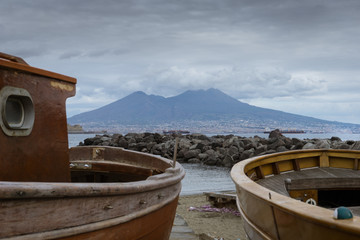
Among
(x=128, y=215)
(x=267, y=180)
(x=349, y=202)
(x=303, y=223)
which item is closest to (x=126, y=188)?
(x=128, y=215)

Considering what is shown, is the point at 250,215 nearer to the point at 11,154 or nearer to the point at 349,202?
the point at 11,154

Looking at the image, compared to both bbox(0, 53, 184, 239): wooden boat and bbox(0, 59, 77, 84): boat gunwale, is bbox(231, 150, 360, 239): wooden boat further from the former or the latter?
bbox(0, 59, 77, 84): boat gunwale

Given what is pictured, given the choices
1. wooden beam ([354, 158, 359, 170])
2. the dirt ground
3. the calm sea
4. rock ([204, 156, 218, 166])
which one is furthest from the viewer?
rock ([204, 156, 218, 166])

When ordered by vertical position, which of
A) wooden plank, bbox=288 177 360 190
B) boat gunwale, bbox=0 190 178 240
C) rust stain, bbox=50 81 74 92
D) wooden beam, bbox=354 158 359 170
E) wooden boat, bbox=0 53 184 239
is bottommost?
wooden plank, bbox=288 177 360 190

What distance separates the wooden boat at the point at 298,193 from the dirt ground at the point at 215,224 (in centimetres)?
162

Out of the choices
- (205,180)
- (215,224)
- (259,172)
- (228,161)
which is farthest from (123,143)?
(259,172)

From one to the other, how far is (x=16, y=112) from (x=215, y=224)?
6.12 m

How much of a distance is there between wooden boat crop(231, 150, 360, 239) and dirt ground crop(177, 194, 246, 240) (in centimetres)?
162

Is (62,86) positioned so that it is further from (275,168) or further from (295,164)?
(295,164)

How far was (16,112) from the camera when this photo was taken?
12.9 feet

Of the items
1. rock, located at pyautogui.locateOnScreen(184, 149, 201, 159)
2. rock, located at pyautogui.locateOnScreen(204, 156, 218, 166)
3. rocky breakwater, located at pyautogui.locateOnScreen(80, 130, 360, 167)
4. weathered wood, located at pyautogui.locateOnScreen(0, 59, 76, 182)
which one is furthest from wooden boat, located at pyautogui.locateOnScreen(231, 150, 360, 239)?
rock, located at pyautogui.locateOnScreen(184, 149, 201, 159)

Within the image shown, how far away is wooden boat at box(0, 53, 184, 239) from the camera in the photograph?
8.62 feet

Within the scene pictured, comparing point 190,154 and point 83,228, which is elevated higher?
point 83,228

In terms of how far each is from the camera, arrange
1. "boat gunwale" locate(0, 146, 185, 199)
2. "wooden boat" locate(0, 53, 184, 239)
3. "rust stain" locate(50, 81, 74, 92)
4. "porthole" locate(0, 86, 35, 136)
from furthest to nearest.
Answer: "rust stain" locate(50, 81, 74, 92) → "porthole" locate(0, 86, 35, 136) → "wooden boat" locate(0, 53, 184, 239) → "boat gunwale" locate(0, 146, 185, 199)
